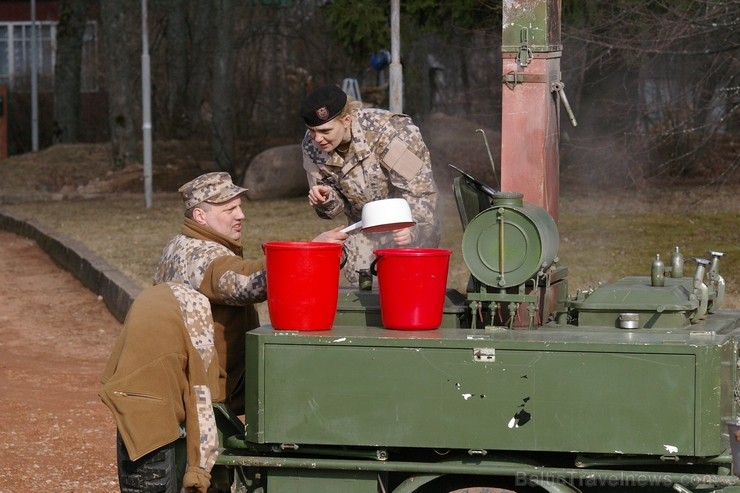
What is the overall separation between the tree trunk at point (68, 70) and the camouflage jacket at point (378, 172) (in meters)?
26.1

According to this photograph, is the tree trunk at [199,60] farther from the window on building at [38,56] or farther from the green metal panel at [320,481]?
the green metal panel at [320,481]

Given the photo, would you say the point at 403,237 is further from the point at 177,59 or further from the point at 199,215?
the point at 177,59

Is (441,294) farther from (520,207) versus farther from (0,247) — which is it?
(0,247)

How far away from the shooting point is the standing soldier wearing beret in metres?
5.84

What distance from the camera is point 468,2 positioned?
782 inches

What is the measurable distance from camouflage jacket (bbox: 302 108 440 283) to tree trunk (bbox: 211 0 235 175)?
20.3 metres

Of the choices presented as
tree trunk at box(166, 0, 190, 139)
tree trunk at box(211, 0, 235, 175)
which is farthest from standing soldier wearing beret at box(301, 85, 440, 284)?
tree trunk at box(166, 0, 190, 139)

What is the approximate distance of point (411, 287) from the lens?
4.52 m

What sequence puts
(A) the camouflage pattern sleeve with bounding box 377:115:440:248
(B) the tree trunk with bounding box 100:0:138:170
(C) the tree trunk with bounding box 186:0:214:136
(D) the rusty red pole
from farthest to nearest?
(C) the tree trunk with bounding box 186:0:214:136 < (B) the tree trunk with bounding box 100:0:138:170 < (A) the camouflage pattern sleeve with bounding box 377:115:440:248 < (D) the rusty red pole

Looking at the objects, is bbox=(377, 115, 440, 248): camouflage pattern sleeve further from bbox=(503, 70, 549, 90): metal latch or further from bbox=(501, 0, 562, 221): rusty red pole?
bbox=(503, 70, 549, 90): metal latch

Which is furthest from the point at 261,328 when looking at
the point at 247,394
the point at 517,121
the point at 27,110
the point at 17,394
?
the point at 27,110

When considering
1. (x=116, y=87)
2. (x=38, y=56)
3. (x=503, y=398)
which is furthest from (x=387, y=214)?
(x=38, y=56)

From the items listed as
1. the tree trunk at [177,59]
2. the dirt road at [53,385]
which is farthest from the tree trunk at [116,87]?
the dirt road at [53,385]

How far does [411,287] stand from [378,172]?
1582mm
